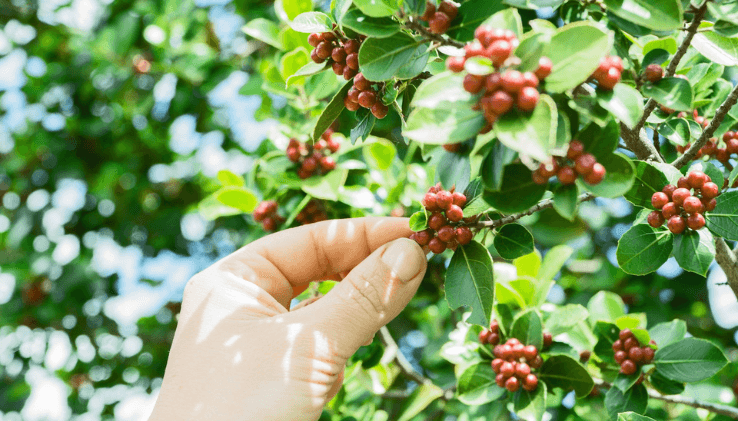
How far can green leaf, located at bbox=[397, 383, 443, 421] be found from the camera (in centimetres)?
222

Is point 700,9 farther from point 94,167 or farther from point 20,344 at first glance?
point 20,344

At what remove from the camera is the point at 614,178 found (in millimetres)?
894

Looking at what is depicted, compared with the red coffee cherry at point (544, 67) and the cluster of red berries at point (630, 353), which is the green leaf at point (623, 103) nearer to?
the red coffee cherry at point (544, 67)

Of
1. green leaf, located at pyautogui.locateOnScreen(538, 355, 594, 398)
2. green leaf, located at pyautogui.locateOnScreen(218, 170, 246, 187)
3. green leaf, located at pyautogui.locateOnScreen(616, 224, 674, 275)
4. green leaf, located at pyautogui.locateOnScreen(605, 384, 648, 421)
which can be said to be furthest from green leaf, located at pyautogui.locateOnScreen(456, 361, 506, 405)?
green leaf, located at pyautogui.locateOnScreen(218, 170, 246, 187)

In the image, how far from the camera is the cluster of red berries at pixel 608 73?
34.6 inches

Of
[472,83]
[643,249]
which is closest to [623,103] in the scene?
[472,83]

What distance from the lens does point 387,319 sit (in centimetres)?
165

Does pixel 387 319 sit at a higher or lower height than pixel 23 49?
higher

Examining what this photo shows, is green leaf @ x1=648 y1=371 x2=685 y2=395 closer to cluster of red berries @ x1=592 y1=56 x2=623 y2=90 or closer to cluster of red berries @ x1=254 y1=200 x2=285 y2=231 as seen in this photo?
cluster of red berries @ x1=592 y1=56 x2=623 y2=90

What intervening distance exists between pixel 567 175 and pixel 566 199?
0.04 meters

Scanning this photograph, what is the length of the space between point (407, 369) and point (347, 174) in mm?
935

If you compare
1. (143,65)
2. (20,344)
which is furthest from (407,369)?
(20,344)

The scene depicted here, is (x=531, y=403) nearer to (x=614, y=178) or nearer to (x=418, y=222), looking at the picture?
(x=418, y=222)

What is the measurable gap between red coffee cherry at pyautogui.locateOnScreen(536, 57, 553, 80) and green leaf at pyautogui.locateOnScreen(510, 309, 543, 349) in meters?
0.99
